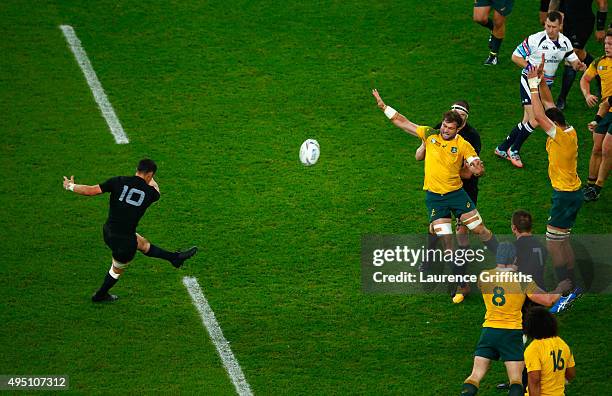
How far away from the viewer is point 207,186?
46.9 feet

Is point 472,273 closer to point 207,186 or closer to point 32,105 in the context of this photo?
point 207,186

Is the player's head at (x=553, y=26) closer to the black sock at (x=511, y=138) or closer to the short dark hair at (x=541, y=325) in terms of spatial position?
the black sock at (x=511, y=138)

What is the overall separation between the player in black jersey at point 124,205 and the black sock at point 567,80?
7434 mm

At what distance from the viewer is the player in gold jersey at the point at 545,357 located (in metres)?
8.83

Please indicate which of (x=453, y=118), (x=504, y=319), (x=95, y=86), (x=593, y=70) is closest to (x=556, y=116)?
(x=453, y=118)

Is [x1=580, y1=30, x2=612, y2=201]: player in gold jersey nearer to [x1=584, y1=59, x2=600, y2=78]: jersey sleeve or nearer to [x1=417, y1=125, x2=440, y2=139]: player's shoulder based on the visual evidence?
[x1=584, y1=59, x2=600, y2=78]: jersey sleeve

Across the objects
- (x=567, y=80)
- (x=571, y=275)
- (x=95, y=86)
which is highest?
(x=567, y=80)

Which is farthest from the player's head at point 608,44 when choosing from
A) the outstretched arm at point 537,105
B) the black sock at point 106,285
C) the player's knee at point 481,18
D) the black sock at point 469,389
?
the black sock at point 106,285

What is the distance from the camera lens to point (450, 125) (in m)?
11.4

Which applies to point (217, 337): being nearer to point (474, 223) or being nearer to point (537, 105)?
point (474, 223)

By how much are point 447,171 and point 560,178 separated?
1331 mm

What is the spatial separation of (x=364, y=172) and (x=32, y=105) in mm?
5464

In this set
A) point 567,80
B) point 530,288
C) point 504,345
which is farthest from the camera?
point 567,80

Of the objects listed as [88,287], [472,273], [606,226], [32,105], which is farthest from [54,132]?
[606,226]
